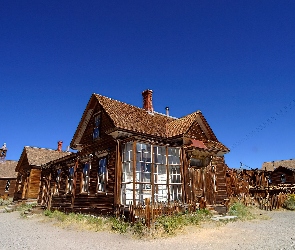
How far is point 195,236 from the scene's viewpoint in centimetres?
881

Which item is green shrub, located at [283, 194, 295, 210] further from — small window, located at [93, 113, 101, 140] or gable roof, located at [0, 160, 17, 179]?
gable roof, located at [0, 160, 17, 179]

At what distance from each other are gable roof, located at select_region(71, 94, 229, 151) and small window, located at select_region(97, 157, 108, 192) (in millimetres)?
2634

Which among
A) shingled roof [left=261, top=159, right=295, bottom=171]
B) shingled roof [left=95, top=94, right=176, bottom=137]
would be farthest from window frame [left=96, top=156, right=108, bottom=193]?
shingled roof [left=261, top=159, right=295, bottom=171]

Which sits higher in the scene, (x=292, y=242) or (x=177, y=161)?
(x=177, y=161)

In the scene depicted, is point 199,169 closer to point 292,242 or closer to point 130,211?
point 130,211

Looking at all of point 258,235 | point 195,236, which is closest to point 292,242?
point 258,235

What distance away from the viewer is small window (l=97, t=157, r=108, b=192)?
46.5 feet

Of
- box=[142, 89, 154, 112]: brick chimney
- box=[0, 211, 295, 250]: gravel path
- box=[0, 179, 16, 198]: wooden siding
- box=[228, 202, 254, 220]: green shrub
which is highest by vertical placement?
box=[142, 89, 154, 112]: brick chimney

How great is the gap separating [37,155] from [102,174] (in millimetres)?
17676

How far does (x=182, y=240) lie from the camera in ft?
27.2

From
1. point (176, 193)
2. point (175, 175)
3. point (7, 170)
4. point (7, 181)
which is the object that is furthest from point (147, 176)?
point (7, 170)

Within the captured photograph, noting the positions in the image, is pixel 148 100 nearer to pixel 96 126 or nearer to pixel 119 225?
pixel 96 126

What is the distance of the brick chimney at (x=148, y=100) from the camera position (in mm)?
19383

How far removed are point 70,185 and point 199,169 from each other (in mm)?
9826
